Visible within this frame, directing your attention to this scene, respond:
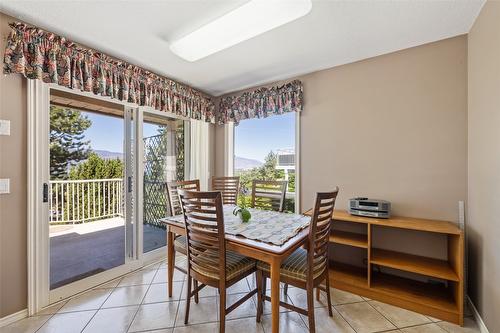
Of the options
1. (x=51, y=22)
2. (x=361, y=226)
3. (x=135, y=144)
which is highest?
(x=51, y=22)

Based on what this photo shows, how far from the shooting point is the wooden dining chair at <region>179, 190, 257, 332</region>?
146cm

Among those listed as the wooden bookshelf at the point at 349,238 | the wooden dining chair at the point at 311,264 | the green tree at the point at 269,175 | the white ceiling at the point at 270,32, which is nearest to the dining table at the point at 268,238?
Answer: the wooden dining chair at the point at 311,264

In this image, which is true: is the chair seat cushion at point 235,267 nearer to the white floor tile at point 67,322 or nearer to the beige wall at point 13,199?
the white floor tile at point 67,322

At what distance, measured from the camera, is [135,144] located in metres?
2.67

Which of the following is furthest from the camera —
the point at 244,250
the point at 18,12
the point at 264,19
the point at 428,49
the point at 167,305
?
the point at 428,49

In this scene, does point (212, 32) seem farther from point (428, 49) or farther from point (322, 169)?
point (428, 49)

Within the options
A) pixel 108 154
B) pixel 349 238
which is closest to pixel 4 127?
pixel 108 154

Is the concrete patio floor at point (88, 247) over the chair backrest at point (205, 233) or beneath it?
beneath

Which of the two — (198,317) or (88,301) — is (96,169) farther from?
(198,317)

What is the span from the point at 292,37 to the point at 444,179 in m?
1.94

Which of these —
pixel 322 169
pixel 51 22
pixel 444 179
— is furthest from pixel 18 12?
pixel 444 179

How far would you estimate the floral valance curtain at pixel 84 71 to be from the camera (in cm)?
174

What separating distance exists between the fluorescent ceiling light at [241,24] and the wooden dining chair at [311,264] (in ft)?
4.18

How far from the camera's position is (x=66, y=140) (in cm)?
230
